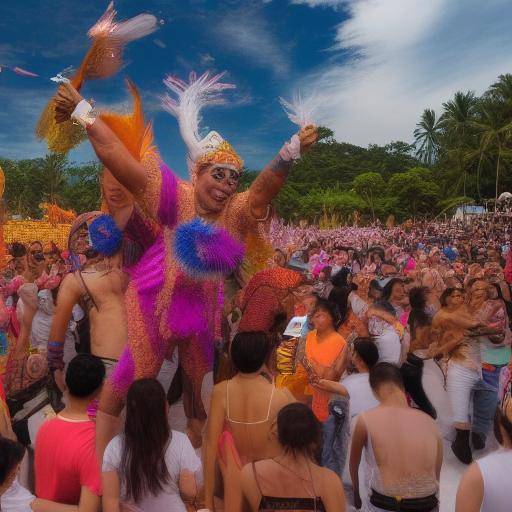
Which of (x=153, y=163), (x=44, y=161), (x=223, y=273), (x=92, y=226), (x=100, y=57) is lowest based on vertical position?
(x=223, y=273)

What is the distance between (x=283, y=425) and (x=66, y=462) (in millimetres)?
764

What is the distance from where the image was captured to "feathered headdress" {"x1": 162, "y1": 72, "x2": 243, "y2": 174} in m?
2.77

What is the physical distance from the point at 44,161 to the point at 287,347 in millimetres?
45577

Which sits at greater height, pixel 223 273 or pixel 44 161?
pixel 44 161

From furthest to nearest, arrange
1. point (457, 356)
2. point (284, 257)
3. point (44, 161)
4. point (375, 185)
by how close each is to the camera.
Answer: point (44, 161)
point (375, 185)
point (284, 257)
point (457, 356)

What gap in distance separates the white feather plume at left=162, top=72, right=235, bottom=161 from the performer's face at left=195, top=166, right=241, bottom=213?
5.9 inches

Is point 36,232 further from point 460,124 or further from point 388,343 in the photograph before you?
point 460,124

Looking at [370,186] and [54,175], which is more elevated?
[54,175]

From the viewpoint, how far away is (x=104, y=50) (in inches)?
106

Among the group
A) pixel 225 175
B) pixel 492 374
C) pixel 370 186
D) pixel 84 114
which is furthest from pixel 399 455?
pixel 370 186

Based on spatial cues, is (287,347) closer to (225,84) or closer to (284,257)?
(284,257)

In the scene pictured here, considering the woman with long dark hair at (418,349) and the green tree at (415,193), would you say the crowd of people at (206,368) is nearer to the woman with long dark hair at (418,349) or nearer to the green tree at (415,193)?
the woman with long dark hair at (418,349)

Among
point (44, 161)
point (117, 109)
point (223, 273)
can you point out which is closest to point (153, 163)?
point (117, 109)

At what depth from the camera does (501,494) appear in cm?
173
